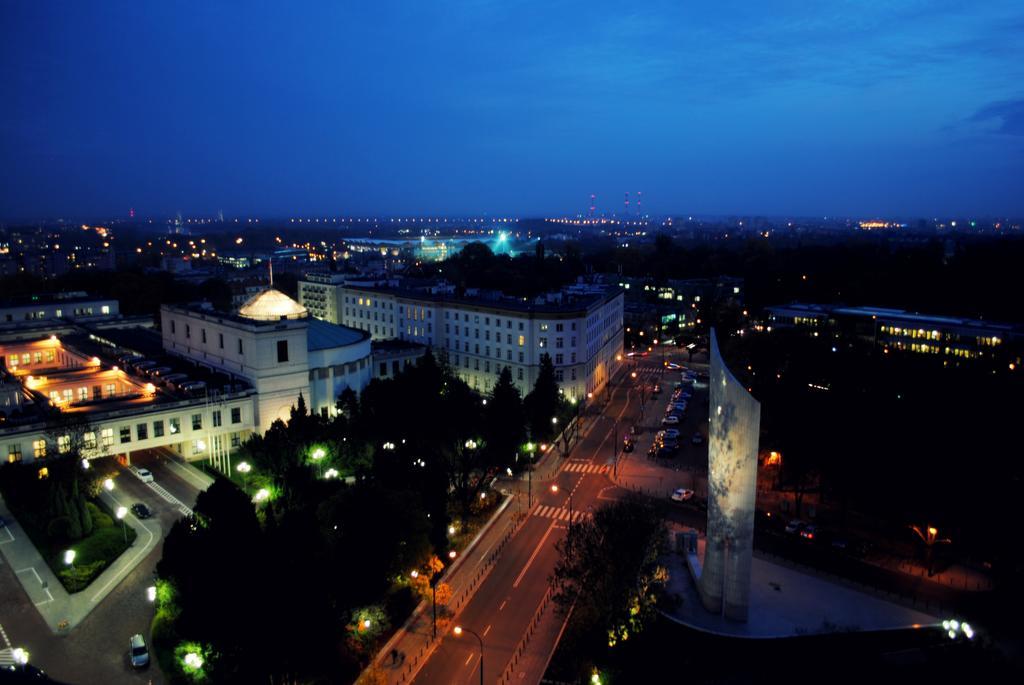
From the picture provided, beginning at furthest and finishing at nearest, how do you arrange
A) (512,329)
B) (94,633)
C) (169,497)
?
(512,329), (169,497), (94,633)

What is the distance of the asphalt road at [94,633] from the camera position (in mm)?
27375

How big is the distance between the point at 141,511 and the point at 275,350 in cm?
1735

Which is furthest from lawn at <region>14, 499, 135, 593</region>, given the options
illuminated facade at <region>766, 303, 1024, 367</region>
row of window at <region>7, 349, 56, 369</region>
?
illuminated facade at <region>766, 303, 1024, 367</region>

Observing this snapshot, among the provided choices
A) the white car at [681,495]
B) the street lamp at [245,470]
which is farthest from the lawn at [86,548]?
the white car at [681,495]

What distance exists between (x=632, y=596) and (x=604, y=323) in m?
51.6

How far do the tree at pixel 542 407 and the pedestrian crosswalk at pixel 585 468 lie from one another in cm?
364

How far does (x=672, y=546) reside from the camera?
127 ft

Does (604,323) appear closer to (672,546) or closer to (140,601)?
(672,546)

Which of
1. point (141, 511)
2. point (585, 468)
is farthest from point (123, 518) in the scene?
point (585, 468)

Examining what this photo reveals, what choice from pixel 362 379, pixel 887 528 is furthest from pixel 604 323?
pixel 887 528

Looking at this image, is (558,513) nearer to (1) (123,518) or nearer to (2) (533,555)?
(2) (533,555)

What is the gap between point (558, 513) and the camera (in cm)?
4409

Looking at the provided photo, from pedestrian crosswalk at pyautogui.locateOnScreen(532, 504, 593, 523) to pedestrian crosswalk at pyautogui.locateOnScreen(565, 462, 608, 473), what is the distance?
288 inches

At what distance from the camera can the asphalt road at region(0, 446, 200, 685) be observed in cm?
2738
